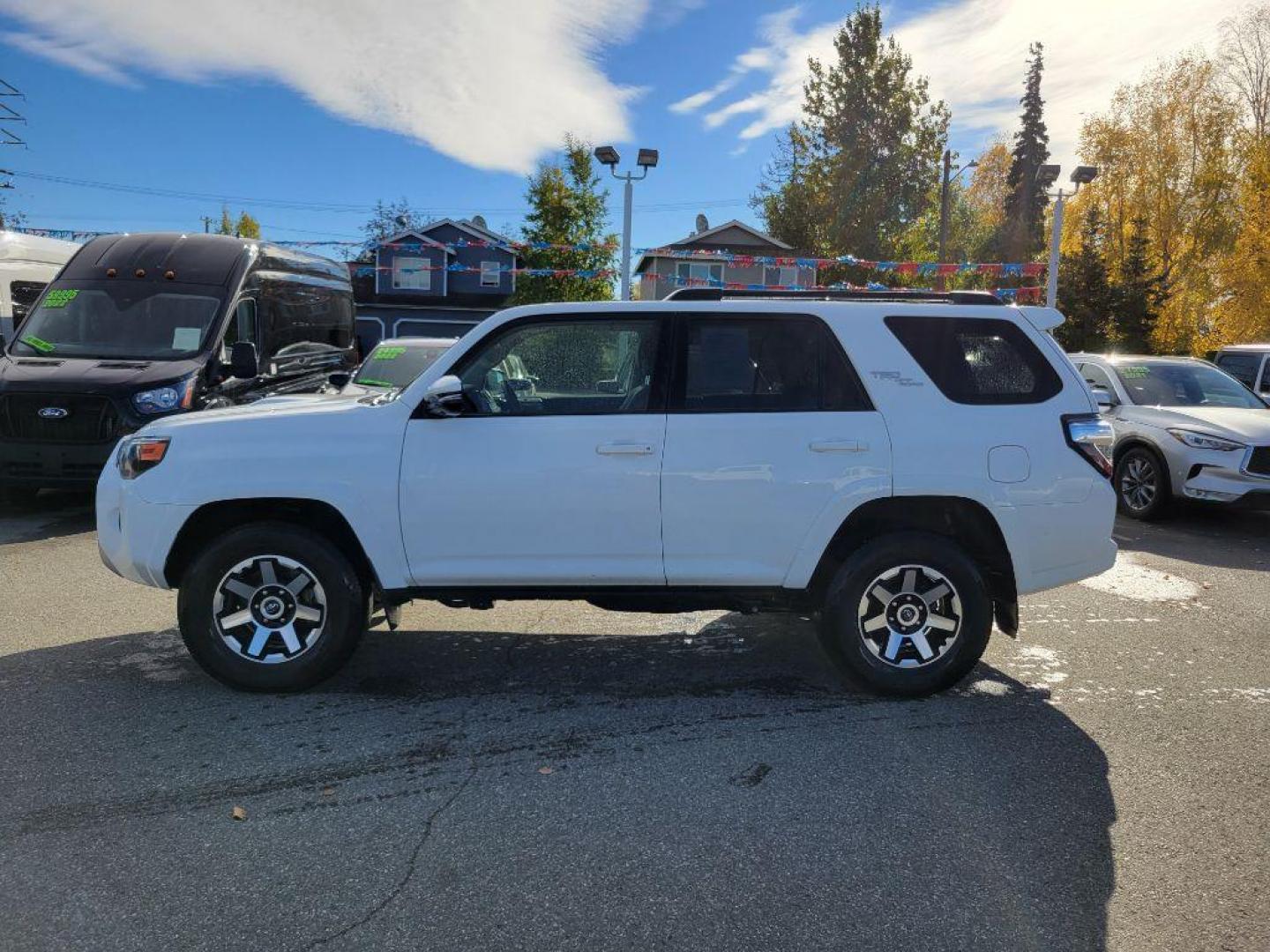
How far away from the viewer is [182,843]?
9.71ft

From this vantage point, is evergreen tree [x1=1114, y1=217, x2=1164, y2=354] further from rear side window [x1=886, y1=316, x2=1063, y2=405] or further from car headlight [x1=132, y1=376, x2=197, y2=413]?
car headlight [x1=132, y1=376, x2=197, y2=413]

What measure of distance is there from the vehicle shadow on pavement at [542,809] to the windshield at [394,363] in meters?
5.52

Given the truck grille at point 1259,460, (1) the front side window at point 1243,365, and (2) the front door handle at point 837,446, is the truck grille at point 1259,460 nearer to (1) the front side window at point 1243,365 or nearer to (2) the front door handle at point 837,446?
(1) the front side window at point 1243,365

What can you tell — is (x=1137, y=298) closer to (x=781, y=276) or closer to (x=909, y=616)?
(x=781, y=276)

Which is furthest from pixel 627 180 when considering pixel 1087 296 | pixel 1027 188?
pixel 1027 188

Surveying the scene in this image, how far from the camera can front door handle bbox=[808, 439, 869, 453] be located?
162 inches

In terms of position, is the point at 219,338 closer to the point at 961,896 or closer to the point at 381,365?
the point at 381,365

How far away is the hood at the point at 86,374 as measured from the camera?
8.05m

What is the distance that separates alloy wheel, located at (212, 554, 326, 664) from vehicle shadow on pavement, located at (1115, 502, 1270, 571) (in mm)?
6964

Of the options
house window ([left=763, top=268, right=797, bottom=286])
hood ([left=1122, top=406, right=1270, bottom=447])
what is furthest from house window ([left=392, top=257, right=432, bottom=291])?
hood ([left=1122, top=406, right=1270, bottom=447])

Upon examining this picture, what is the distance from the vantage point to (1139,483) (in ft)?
31.3

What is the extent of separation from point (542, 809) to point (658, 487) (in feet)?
4.87

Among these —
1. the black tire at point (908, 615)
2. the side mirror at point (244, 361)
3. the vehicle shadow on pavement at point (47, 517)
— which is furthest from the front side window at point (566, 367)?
the vehicle shadow on pavement at point (47, 517)

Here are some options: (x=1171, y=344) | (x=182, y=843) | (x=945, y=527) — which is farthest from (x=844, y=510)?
(x=1171, y=344)
